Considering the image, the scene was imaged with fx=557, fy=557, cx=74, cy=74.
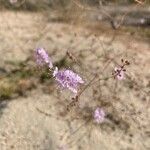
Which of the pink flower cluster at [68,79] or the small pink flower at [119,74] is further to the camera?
the small pink flower at [119,74]

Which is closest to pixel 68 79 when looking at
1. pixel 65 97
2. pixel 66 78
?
pixel 66 78

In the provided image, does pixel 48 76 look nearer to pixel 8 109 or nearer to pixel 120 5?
pixel 8 109

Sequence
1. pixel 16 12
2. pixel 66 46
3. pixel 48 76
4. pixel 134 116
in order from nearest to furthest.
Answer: pixel 134 116
pixel 48 76
pixel 66 46
pixel 16 12

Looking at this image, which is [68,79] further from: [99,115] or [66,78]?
[99,115]

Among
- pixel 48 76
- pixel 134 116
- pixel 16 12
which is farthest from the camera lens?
pixel 16 12

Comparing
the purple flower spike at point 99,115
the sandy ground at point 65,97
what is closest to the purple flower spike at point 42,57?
the sandy ground at point 65,97

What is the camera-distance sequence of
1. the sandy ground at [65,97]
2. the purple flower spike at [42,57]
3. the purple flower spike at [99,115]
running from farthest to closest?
the purple flower spike at [42,57] < the purple flower spike at [99,115] < the sandy ground at [65,97]

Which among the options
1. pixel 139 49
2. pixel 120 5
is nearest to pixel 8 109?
pixel 139 49

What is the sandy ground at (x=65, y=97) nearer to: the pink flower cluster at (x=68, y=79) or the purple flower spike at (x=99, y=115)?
the purple flower spike at (x=99, y=115)
